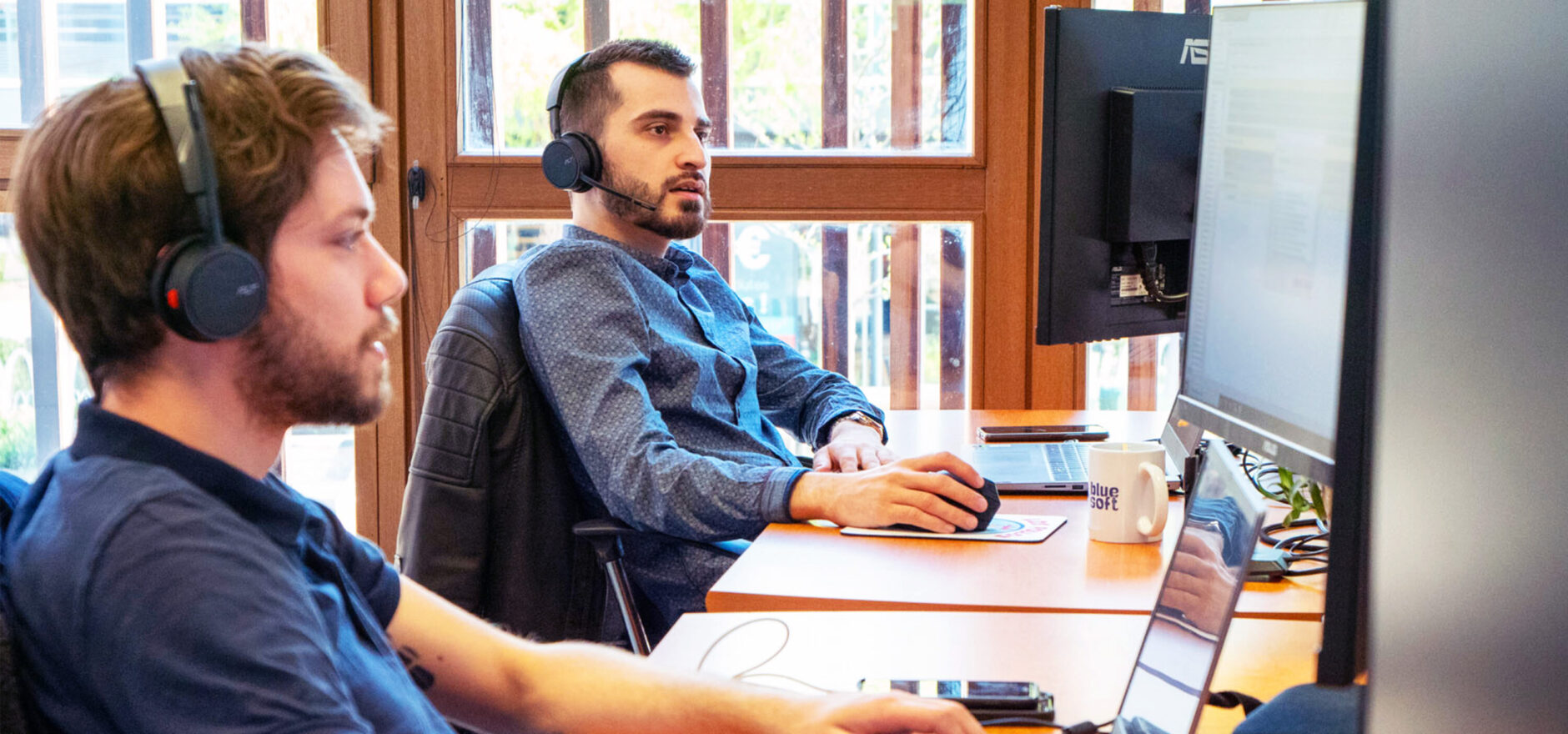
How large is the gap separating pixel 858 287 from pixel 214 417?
2.13 m

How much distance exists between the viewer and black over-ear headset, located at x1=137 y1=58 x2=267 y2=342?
0.70 meters

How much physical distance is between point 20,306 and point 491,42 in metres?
1.21

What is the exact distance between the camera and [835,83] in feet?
9.00

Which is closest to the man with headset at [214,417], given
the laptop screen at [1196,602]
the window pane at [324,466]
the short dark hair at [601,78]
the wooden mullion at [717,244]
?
the laptop screen at [1196,602]

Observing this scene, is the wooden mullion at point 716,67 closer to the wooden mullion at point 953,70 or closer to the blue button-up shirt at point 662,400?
the wooden mullion at point 953,70

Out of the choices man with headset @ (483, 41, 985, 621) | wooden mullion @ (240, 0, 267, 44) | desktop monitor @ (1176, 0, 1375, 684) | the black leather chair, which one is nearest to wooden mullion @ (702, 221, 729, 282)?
man with headset @ (483, 41, 985, 621)

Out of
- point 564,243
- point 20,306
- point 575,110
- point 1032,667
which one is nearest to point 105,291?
point 1032,667

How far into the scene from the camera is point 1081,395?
8.99 feet

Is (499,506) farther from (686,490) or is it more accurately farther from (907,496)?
(907,496)

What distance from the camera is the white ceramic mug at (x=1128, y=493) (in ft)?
4.00

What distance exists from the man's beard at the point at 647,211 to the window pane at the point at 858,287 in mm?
830

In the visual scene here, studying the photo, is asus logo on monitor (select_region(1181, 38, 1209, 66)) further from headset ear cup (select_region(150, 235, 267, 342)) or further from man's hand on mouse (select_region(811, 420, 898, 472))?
headset ear cup (select_region(150, 235, 267, 342))

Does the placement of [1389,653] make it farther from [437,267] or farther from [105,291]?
[437,267]

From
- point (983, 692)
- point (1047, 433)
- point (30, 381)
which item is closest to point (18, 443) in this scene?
point (30, 381)
